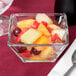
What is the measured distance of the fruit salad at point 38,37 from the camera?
0.70 metres

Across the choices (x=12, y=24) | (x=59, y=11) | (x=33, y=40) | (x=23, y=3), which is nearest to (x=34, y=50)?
(x=33, y=40)

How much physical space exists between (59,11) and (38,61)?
0.25 meters

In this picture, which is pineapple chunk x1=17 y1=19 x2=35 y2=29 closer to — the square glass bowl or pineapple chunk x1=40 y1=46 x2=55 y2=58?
the square glass bowl

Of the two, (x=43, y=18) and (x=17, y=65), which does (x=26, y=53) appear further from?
(x=43, y=18)

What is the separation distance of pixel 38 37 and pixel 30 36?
28 mm

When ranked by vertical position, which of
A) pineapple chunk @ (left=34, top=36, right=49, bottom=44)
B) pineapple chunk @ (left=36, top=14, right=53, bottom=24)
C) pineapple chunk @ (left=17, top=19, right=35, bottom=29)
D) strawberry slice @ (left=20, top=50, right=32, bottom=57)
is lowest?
strawberry slice @ (left=20, top=50, right=32, bottom=57)

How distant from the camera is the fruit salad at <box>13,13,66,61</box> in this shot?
2.30 ft

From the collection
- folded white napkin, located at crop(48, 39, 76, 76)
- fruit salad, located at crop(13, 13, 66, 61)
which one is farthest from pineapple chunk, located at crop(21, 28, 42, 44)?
folded white napkin, located at crop(48, 39, 76, 76)

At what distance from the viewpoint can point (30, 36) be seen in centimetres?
71

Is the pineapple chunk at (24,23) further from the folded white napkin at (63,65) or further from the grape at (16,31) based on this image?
the folded white napkin at (63,65)

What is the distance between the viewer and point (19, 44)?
2.27 feet

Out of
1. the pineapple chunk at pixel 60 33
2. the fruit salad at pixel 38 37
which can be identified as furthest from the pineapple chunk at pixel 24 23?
the pineapple chunk at pixel 60 33

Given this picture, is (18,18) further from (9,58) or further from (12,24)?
(9,58)

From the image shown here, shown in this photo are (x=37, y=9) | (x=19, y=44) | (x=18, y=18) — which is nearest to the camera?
(x=19, y=44)
